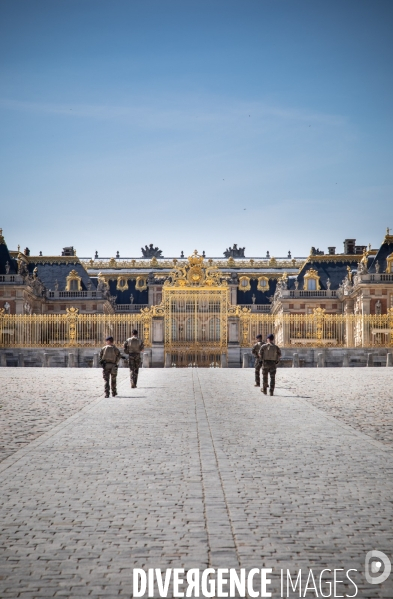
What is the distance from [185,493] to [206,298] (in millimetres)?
27465

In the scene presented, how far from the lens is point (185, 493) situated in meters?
7.13

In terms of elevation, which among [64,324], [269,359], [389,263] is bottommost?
[269,359]

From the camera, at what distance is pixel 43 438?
406 inches

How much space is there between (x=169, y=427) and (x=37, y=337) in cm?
2531

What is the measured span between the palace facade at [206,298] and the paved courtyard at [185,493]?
2035cm

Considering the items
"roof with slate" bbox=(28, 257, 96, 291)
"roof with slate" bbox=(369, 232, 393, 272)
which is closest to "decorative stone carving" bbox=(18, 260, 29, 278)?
Result: "roof with slate" bbox=(28, 257, 96, 291)

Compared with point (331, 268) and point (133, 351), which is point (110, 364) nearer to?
point (133, 351)

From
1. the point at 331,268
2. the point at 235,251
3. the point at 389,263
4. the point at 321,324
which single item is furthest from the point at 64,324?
the point at 235,251

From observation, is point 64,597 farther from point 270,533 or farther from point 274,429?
point 274,429

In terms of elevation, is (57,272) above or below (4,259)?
below

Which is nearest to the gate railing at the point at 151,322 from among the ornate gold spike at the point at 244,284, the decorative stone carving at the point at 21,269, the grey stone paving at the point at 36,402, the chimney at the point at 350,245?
the grey stone paving at the point at 36,402

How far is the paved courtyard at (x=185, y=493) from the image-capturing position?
207 inches

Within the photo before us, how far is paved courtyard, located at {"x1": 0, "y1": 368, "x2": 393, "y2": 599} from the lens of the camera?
526cm

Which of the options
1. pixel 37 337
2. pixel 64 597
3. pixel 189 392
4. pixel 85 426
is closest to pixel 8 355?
pixel 37 337
